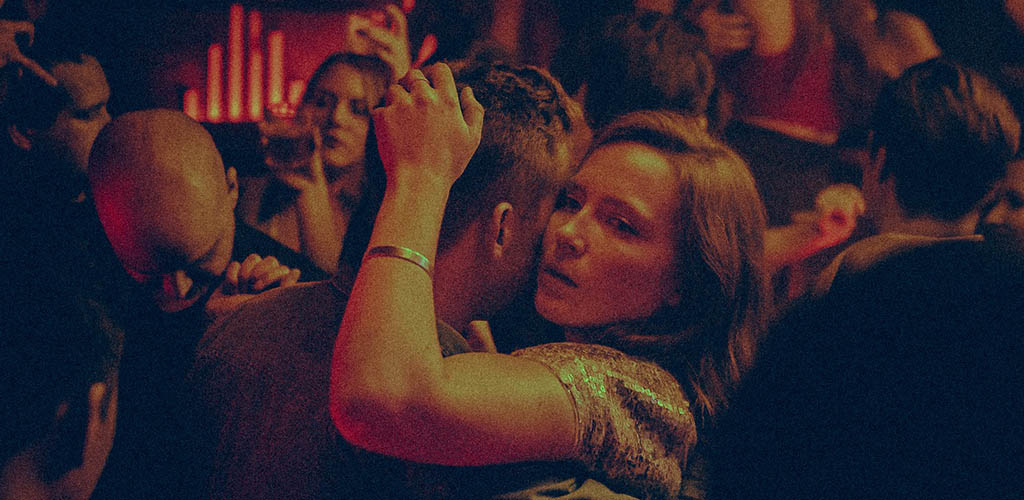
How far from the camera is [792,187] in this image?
2.16 metres

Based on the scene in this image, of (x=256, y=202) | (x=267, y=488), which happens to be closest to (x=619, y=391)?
(x=267, y=488)

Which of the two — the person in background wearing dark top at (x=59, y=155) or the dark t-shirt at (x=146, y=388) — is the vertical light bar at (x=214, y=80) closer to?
the person in background wearing dark top at (x=59, y=155)

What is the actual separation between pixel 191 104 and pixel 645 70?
42.0 inches

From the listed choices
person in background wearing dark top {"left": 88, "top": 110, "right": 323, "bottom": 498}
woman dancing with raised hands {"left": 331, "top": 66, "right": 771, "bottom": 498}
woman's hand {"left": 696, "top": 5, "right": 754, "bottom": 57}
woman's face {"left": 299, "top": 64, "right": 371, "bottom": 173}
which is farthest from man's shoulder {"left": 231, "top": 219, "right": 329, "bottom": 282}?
woman's hand {"left": 696, "top": 5, "right": 754, "bottom": 57}

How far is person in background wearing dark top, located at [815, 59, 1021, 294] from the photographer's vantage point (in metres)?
1.84

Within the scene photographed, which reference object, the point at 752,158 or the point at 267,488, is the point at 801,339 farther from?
the point at 267,488

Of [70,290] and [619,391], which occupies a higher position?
[619,391]

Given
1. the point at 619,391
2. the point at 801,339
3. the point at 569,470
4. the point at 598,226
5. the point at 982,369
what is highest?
the point at 598,226

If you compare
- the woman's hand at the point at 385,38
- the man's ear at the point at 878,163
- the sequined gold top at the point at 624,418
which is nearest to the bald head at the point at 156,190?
the woman's hand at the point at 385,38

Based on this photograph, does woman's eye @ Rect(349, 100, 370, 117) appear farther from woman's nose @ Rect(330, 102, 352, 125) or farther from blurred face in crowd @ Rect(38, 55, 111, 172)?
blurred face in crowd @ Rect(38, 55, 111, 172)

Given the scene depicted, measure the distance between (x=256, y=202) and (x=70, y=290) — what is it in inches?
16.8

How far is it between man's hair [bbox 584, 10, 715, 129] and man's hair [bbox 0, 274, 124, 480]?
1206mm

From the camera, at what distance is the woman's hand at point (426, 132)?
A: 100 centimetres

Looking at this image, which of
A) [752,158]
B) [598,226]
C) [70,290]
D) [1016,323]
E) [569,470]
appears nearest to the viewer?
[569,470]
